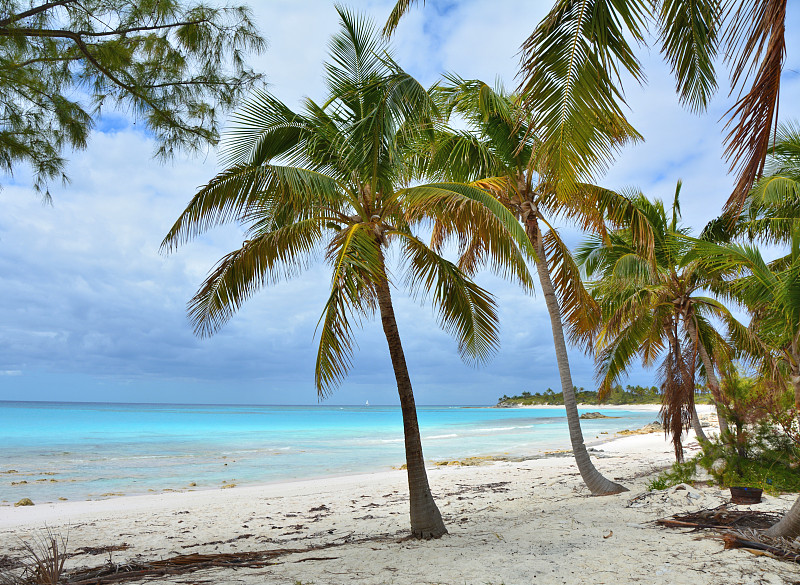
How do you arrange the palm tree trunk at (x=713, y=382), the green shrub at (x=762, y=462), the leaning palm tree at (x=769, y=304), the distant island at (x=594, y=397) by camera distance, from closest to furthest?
1. the leaning palm tree at (x=769, y=304)
2. the green shrub at (x=762, y=462)
3. the palm tree trunk at (x=713, y=382)
4. the distant island at (x=594, y=397)

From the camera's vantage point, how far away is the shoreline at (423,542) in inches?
173

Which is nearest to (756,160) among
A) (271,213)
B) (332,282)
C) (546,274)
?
(332,282)

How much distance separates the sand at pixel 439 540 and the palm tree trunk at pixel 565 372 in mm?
397

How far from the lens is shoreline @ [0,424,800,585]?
14.4 feet

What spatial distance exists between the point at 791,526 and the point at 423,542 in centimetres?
356

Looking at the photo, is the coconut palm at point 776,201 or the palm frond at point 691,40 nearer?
the palm frond at point 691,40

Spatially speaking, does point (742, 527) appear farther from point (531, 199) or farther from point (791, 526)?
point (531, 199)

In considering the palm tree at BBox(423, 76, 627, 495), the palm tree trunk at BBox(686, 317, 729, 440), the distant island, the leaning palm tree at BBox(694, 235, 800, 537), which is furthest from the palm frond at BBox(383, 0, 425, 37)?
the distant island

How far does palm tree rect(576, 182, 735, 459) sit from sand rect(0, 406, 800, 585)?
72.5 inches

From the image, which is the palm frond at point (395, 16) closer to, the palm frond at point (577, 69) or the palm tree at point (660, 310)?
the palm frond at point (577, 69)

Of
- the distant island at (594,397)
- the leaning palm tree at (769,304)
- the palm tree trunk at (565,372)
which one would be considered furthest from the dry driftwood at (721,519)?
the distant island at (594,397)

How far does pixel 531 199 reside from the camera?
865cm

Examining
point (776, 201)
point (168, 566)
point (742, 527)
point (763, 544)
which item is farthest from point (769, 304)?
point (168, 566)

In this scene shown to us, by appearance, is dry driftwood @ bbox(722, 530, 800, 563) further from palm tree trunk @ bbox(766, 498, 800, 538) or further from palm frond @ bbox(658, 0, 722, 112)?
palm frond @ bbox(658, 0, 722, 112)
